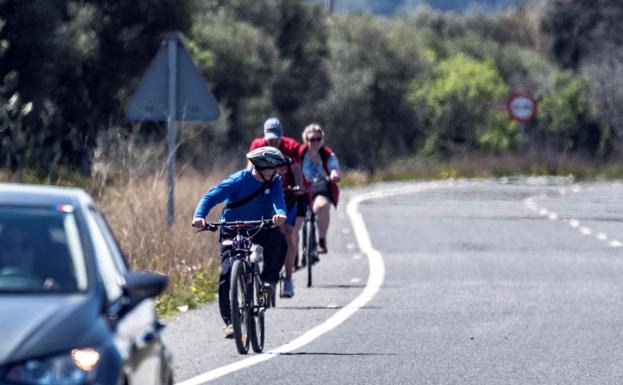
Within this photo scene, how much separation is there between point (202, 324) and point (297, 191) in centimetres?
260

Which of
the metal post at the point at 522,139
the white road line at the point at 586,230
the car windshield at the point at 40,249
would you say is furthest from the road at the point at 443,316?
the metal post at the point at 522,139

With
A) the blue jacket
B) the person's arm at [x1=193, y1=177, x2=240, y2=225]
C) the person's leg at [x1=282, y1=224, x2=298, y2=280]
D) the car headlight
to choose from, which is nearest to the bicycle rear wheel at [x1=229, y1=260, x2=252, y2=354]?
the person's arm at [x1=193, y1=177, x2=240, y2=225]

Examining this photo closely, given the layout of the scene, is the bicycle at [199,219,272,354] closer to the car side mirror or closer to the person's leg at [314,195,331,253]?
the car side mirror

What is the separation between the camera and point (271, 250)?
13523 millimetres

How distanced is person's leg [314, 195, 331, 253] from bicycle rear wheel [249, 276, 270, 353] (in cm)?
737

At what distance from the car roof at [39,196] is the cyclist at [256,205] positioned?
17.3 ft

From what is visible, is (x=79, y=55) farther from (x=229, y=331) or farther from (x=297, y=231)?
(x=229, y=331)

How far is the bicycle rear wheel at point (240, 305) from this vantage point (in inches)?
478

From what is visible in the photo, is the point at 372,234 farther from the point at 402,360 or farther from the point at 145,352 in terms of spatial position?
the point at 145,352

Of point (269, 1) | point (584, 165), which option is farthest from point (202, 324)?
point (584, 165)

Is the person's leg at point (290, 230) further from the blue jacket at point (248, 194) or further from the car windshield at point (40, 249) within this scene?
the car windshield at point (40, 249)

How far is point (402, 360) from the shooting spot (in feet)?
38.7

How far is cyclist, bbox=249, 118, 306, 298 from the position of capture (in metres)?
15.8

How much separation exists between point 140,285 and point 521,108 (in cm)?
5995
